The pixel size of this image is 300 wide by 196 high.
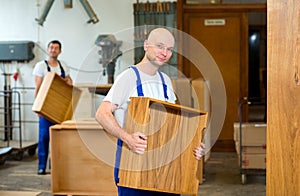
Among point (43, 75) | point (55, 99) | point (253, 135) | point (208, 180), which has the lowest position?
point (208, 180)

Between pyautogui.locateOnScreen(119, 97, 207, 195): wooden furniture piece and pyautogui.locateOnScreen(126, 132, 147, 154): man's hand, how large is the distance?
2cm

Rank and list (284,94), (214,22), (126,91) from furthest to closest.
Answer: (214,22) → (126,91) → (284,94)

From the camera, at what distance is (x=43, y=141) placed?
185 inches

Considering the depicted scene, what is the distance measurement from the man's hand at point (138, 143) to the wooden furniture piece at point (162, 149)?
17 millimetres

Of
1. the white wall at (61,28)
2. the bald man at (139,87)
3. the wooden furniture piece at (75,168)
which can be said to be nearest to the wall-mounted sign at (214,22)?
the white wall at (61,28)

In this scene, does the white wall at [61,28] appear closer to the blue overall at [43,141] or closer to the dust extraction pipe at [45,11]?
the dust extraction pipe at [45,11]

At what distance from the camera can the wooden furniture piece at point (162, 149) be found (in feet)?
5.04

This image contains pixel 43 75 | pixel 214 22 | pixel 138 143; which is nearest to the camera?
pixel 138 143

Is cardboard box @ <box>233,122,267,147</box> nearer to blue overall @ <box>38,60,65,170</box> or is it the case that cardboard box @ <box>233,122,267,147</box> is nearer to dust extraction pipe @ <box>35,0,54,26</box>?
blue overall @ <box>38,60,65,170</box>

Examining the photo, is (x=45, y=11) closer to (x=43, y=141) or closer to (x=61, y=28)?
(x=61, y=28)

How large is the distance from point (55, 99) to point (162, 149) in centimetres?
275

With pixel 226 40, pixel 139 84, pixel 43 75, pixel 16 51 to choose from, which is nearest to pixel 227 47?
pixel 226 40

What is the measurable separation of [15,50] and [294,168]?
5331 mm

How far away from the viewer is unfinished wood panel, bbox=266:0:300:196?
1.22 metres
